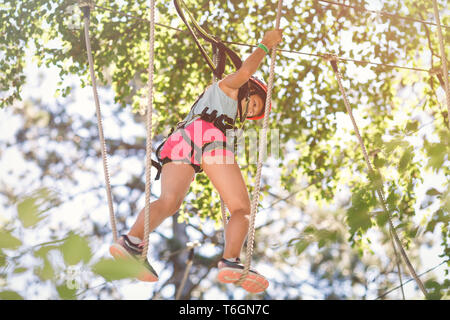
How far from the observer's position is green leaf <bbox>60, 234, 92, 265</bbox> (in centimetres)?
44

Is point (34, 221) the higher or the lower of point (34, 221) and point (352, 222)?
the lower

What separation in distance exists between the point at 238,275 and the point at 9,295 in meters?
1.34

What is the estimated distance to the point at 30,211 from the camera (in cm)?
46

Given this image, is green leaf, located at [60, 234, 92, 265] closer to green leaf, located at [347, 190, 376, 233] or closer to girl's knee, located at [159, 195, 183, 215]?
green leaf, located at [347, 190, 376, 233]

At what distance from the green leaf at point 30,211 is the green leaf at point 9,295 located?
10 cm

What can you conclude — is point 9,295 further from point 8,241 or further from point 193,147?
point 193,147

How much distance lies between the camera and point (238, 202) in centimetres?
200

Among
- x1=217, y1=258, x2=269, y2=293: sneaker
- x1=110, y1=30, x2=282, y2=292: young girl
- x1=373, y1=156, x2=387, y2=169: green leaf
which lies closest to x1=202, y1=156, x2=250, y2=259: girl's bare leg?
x1=110, y1=30, x2=282, y2=292: young girl

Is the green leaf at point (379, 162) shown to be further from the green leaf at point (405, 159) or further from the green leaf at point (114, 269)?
the green leaf at point (114, 269)

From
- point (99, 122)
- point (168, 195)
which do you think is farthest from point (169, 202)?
point (99, 122)

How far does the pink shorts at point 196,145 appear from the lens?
80.5 inches

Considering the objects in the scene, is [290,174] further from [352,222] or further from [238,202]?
[352,222]
